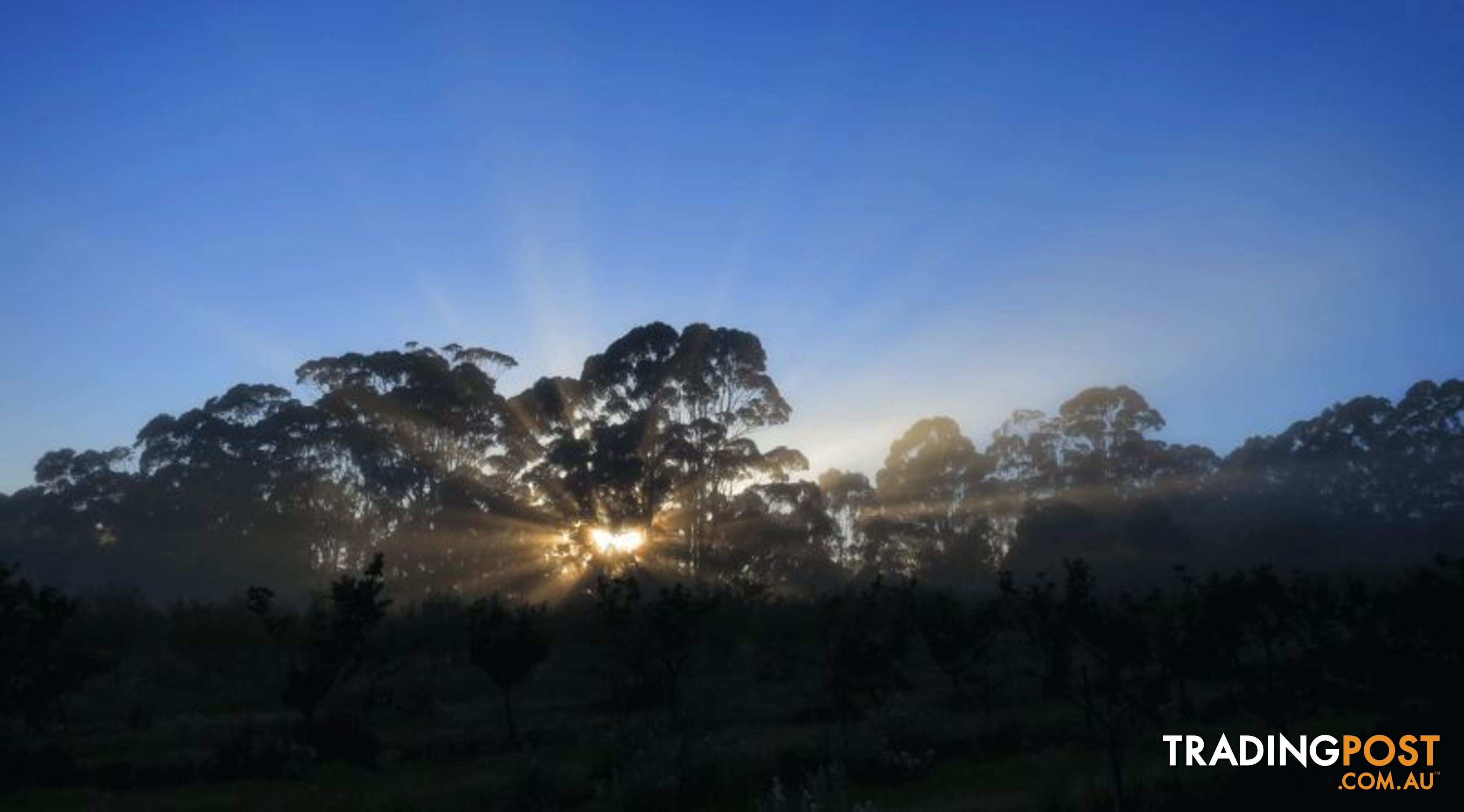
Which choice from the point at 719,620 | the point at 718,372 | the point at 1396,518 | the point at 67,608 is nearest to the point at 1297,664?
the point at 719,620

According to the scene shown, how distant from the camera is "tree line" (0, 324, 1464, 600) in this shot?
44750mm

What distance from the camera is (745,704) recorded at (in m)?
23.9

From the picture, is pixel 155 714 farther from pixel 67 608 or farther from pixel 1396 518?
pixel 1396 518

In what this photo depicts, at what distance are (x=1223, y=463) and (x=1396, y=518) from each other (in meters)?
8.39

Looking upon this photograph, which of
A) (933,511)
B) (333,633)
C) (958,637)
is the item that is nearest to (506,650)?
(333,633)

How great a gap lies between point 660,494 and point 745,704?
67.4 feet

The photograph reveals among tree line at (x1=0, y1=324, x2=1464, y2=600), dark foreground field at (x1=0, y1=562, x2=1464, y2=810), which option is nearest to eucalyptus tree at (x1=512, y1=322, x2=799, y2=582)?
tree line at (x1=0, y1=324, x2=1464, y2=600)

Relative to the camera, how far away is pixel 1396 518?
55.2 m

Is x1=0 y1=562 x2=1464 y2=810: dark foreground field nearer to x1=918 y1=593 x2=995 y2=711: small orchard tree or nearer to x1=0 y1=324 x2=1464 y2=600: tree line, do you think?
x1=918 y1=593 x2=995 y2=711: small orchard tree

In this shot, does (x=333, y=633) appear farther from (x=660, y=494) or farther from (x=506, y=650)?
(x=660, y=494)

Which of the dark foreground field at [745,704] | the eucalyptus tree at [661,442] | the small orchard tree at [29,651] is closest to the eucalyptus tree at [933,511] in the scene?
the eucalyptus tree at [661,442]

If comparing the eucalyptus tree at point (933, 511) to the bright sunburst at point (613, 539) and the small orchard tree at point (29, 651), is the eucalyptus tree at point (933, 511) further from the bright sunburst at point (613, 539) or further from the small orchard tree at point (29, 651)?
the small orchard tree at point (29, 651)

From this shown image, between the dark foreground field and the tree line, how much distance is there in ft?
44.7

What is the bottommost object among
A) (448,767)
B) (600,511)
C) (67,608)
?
(448,767)
